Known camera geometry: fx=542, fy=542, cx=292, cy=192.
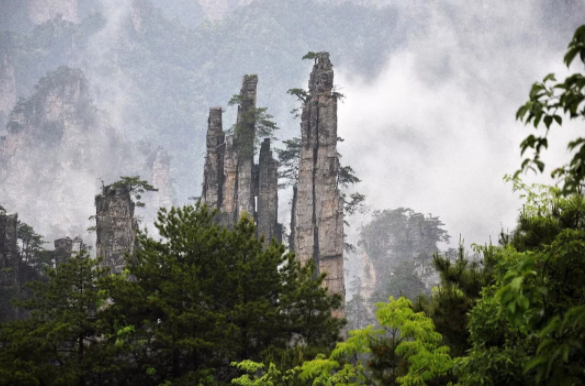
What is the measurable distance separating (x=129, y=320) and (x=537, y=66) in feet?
458

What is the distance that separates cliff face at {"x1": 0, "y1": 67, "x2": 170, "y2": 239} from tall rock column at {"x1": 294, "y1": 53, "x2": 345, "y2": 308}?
221 ft

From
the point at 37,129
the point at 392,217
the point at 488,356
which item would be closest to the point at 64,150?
the point at 37,129

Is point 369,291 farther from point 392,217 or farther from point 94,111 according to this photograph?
point 94,111

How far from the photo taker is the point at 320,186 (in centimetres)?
3475

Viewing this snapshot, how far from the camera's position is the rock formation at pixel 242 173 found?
125 feet

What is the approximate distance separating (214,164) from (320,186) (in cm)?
919

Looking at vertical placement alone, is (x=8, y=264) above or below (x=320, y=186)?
below

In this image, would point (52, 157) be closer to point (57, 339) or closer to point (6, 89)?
point (6, 89)

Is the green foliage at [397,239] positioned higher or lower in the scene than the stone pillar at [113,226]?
higher

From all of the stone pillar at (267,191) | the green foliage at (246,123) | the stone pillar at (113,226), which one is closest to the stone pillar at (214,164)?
the green foliage at (246,123)

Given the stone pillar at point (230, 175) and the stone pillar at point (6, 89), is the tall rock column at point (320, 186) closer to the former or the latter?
the stone pillar at point (230, 175)

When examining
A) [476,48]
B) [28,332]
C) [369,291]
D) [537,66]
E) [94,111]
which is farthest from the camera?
[476,48]

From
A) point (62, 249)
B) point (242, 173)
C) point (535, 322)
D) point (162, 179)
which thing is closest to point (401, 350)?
point (535, 322)

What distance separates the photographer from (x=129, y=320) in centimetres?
1394
